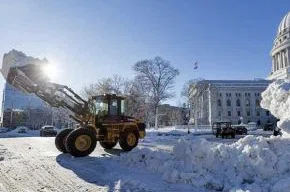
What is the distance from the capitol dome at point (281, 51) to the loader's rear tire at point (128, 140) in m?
102

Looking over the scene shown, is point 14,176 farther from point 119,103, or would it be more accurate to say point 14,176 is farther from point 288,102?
point 288,102

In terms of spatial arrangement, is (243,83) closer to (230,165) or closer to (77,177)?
(230,165)

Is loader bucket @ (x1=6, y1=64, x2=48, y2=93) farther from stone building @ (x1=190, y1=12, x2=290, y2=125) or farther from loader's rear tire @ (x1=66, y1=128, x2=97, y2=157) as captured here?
stone building @ (x1=190, y1=12, x2=290, y2=125)

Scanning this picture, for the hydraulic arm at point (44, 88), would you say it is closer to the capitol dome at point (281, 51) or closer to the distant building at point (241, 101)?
the capitol dome at point (281, 51)

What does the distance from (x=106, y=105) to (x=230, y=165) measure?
9242 millimetres

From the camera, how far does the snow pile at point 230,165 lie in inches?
333

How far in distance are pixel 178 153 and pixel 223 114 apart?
4505 inches

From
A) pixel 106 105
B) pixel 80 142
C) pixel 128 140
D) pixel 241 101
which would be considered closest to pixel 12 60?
pixel 80 142

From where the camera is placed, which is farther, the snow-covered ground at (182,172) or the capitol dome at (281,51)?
the capitol dome at (281,51)

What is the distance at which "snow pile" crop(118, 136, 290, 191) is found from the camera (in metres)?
8.46

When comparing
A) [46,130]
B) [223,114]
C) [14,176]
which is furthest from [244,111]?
[14,176]

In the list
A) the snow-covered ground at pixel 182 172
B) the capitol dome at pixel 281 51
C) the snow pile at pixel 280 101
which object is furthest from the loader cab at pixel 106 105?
the capitol dome at pixel 281 51

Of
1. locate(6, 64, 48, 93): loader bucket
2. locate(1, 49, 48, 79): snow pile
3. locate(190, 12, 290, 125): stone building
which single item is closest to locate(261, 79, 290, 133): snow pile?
locate(6, 64, 48, 93): loader bucket

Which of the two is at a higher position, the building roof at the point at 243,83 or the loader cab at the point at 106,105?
the building roof at the point at 243,83
